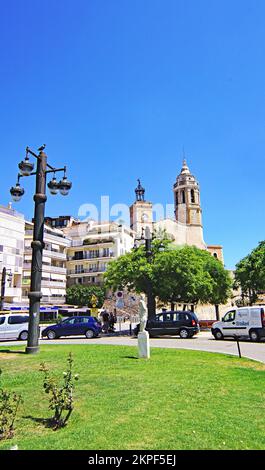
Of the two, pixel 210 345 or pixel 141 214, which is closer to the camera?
pixel 210 345

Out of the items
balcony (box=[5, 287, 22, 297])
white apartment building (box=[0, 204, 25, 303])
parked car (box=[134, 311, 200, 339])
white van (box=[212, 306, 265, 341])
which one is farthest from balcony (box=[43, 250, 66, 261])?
white van (box=[212, 306, 265, 341])

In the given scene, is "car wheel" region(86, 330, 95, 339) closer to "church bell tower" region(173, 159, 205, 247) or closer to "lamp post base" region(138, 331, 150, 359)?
"lamp post base" region(138, 331, 150, 359)

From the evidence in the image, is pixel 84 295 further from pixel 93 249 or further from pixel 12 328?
pixel 12 328

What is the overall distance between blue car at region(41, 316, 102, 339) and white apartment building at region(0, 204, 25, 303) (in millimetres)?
Answer: 22194

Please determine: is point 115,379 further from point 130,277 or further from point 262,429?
point 130,277

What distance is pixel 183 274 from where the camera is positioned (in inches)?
972

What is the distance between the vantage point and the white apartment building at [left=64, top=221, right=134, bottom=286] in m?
60.4

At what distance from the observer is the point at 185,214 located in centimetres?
8425

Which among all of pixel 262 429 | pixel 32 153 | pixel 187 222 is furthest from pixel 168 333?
pixel 187 222

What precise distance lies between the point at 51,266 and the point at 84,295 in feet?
23.4

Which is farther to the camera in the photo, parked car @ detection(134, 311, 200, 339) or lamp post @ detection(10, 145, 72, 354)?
parked car @ detection(134, 311, 200, 339)

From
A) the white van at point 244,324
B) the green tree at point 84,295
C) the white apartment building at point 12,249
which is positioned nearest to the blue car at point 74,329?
the white van at point 244,324

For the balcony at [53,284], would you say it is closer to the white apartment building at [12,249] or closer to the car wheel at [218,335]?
the white apartment building at [12,249]

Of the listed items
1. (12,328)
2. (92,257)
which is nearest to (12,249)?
(92,257)
